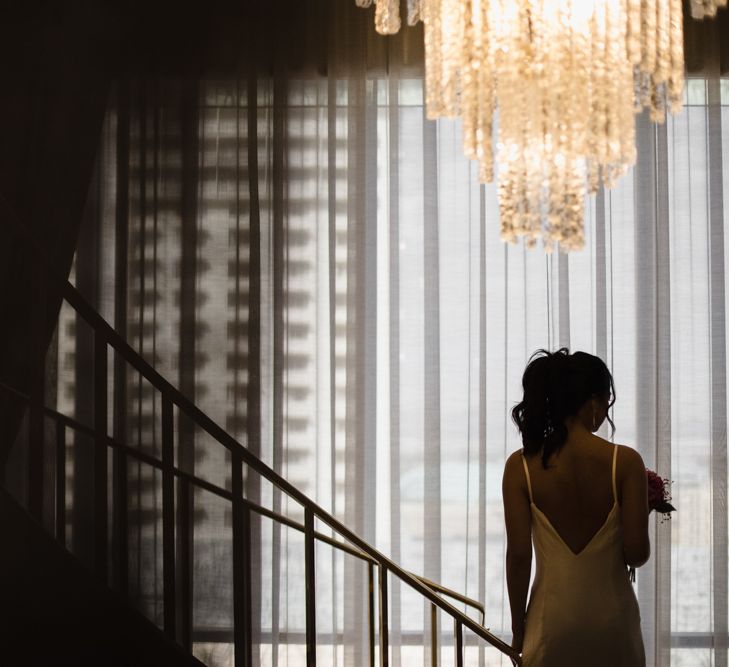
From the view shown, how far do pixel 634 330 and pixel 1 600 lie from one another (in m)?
3.15

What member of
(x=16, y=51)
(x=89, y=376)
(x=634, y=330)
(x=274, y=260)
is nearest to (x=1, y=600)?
(x=89, y=376)

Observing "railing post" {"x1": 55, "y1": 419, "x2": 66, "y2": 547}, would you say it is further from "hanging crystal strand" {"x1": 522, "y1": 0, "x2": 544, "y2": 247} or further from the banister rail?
"hanging crystal strand" {"x1": 522, "y1": 0, "x2": 544, "y2": 247}

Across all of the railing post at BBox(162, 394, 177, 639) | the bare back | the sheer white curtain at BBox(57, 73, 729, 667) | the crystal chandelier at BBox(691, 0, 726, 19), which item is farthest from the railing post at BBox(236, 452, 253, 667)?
the crystal chandelier at BBox(691, 0, 726, 19)

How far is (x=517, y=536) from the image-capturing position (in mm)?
2326

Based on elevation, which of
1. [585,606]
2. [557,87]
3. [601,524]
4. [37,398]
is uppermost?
[557,87]

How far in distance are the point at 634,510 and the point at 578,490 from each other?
0.15 metres

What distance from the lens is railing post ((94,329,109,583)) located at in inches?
126

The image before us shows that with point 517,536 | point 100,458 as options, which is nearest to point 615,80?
point 517,536

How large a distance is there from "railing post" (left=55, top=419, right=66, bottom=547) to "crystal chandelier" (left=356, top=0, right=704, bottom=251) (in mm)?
2557

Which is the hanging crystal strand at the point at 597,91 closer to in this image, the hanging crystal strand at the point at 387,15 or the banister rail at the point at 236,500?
the hanging crystal strand at the point at 387,15

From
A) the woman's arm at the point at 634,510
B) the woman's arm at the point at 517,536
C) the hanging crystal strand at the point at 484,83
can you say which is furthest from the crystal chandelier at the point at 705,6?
the woman's arm at the point at 517,536

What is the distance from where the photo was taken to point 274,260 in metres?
4.28

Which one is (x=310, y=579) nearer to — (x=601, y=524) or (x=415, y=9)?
(x=601, y=524)

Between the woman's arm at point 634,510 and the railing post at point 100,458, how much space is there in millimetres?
1842
